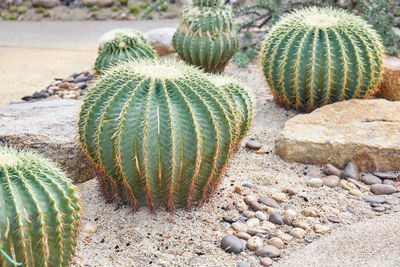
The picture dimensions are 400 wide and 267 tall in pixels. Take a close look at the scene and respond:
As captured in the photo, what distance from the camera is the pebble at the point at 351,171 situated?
3.45 m

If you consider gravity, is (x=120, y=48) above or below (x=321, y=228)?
above

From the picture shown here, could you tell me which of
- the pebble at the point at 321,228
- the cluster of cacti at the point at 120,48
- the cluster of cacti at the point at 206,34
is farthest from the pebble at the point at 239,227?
the cluster of cacti at the point at 206,34

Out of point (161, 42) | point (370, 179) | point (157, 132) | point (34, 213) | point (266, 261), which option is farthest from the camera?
point (161, 42)

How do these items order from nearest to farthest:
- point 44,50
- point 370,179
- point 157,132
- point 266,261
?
point 266,261 < point 157,132 < point 370,179 < point 44,50

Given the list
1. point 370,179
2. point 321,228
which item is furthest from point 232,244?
point 370,179

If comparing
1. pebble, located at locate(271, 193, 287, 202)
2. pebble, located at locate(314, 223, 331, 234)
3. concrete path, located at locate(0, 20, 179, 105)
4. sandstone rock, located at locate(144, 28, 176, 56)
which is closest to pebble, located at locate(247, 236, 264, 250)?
pebble, located at locate(314, 223, 331, 234)

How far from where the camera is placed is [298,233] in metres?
2.76

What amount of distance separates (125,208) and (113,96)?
0.65 metres

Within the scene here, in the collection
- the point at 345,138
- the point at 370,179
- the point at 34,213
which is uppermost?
the point at 34,213

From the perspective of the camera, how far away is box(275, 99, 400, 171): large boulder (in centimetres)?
351

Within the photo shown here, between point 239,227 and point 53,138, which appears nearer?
point 239,227

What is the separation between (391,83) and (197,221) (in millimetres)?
2601

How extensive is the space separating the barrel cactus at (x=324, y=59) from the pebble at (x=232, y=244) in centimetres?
189

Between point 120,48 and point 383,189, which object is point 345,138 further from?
point 120,48
